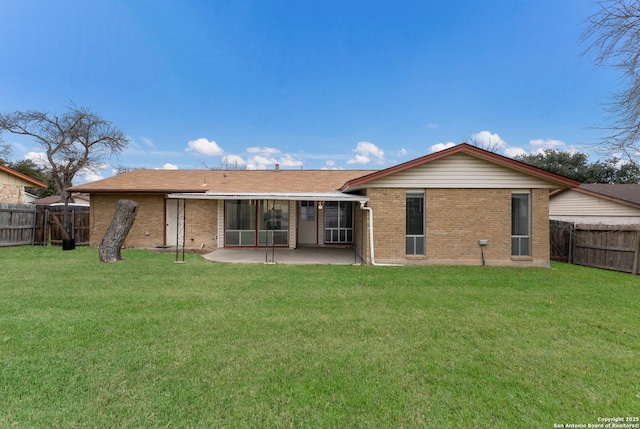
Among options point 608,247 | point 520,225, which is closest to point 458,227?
point 520,225

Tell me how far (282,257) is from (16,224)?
12.5 m

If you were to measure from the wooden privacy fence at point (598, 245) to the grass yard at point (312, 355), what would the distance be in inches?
134

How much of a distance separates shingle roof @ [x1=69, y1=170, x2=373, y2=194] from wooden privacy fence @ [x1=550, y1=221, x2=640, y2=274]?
9389 mm

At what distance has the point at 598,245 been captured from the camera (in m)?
10.2

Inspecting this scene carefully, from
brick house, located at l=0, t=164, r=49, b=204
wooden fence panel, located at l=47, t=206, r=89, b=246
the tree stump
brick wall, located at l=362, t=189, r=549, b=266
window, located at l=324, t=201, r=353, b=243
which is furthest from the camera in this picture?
brick house, located at l=0, t=164, r=49, b=204

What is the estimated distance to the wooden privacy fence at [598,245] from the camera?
30.1ft

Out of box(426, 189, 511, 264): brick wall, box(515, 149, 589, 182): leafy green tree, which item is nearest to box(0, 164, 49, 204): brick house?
box(426, 189, 511, 264): brick wall

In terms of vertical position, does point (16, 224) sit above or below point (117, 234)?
above

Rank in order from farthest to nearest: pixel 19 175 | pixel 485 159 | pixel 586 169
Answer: pixel 586 169 < pixel 19 175 < pixel 485 159

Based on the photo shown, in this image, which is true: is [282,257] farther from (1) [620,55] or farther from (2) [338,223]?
(1) [620,55]

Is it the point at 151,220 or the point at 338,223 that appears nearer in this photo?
the point at 151,220

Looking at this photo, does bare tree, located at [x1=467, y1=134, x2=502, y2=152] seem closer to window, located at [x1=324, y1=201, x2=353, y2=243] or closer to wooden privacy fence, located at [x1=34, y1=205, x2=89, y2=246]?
window, located at [x1=324, y1=201, x2=353, y2=243]

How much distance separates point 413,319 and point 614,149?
9.37 metres

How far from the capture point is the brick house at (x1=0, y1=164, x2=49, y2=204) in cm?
1477
